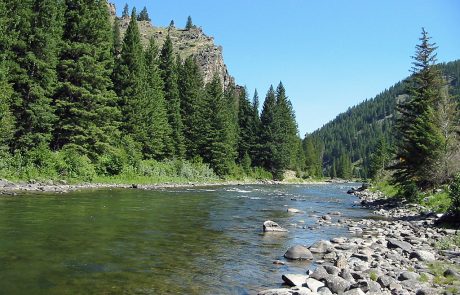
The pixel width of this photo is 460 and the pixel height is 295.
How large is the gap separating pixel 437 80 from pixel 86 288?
38.2 m

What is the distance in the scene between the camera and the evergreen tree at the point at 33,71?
37.4m

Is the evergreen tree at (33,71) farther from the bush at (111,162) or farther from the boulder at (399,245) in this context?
the boulder at (399,245)

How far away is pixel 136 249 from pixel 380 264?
8264mm

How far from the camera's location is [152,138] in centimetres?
6166

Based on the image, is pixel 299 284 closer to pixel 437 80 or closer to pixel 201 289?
pixel 201 289

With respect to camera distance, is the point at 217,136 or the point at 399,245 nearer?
the point at 399,245

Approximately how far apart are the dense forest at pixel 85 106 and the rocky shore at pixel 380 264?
Answer: 95.4 feet

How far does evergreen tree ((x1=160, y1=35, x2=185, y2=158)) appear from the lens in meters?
70.1

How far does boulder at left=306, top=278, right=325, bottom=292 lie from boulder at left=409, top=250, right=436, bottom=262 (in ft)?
17.0

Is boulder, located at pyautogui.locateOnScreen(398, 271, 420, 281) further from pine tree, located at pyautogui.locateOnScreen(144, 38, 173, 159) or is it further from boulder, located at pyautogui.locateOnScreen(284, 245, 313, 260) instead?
pine tree, located at pyautogui.locateOnScreen(144, 38, 173, 159)

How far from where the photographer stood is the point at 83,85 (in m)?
44.9

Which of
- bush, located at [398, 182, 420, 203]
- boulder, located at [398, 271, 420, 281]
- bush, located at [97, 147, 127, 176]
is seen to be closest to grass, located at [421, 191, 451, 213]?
bush, located at [398, 182, 420, 203]

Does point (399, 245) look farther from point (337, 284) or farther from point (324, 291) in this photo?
point (324, 291)

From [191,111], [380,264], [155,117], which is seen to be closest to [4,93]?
[155,117]
